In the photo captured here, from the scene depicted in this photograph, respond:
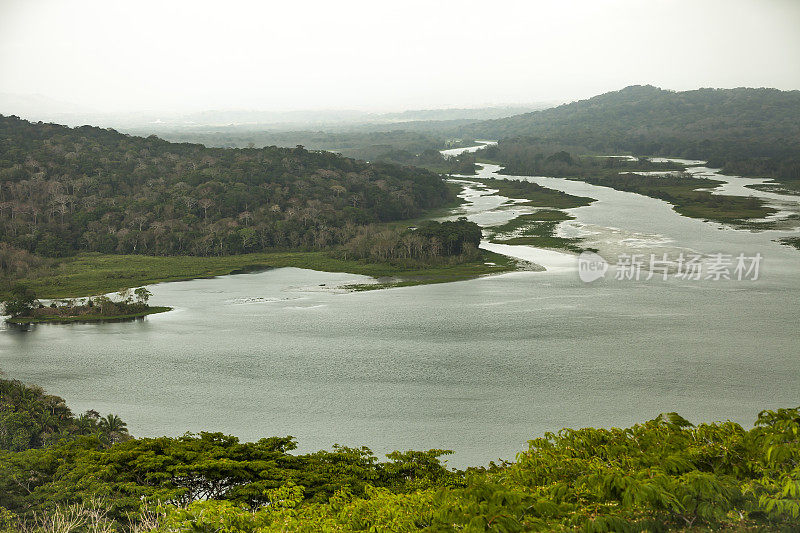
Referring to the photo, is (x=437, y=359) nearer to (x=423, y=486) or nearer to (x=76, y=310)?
(x=423, y=486)

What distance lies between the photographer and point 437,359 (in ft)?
90.8

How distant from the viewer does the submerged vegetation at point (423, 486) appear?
7621mm

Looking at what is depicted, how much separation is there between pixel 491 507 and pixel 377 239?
4715 centimetres

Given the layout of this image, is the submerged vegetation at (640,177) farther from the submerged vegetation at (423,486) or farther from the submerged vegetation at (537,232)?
the submerged vegetation at (423,486)

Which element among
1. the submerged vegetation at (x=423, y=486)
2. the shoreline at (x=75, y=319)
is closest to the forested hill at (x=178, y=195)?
the shoreline at (x=75, y=319)

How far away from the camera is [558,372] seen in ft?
82.7

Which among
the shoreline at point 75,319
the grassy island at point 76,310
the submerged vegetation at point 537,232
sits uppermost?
the submerged vegetation at point 537,232

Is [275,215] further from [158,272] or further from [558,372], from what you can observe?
[558,372]

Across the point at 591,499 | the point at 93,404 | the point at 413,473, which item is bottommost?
the point at 93,404

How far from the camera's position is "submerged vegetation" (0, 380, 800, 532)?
7.62 meters

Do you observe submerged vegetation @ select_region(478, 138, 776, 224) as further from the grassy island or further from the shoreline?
the shoreline

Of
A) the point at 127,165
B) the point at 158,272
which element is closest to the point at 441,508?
the point at 158,272

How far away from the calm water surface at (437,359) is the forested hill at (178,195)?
54.4ft

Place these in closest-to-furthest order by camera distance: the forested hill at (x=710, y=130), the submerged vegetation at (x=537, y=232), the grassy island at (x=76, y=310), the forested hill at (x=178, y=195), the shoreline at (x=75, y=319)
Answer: the shoreline at (x=75, y=319) → the grassy island at (x=76, y=310) → the submerged vegetation at (x=537, y=232) → the forested hill at (x=178, y=195) → the forested hill at (x=710, y=130)
